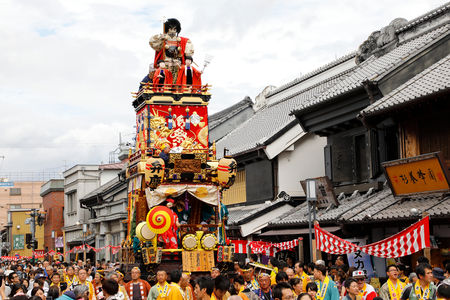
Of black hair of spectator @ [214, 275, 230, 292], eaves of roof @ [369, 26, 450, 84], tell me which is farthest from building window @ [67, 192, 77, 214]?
black hair of spectator @ [214, 275, 230, 292]

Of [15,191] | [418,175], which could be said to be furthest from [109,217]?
[15,191]

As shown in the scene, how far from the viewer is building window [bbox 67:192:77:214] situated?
61.0 m

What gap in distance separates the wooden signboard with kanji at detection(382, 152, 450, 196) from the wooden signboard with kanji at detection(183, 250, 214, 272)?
5.69m

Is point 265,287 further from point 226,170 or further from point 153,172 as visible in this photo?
point 226,170

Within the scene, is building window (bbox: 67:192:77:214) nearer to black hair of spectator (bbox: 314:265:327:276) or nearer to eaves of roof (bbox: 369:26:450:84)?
eaves of roof (bbox: 369:26:450:84)

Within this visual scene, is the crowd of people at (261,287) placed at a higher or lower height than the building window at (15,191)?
lower

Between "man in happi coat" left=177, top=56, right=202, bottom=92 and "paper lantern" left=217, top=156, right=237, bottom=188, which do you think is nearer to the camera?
"paper lantern" left=217, top=156, right=237, bottom=188

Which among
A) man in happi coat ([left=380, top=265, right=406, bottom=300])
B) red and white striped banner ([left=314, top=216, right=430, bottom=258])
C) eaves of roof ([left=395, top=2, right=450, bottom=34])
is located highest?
eaves of roof ([left=395, top=2, right=450, bottom=34])

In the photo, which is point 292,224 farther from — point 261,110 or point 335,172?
point 261,110

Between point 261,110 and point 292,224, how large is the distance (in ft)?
52.7

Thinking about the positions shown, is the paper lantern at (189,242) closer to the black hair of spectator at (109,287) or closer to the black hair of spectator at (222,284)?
the black hair of spectator at (222,284)

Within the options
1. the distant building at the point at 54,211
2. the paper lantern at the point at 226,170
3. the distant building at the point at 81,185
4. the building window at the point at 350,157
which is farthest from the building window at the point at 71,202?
the paper lantern at the point at 226,170

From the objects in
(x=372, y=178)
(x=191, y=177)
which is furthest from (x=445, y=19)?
(x=191, y=177)

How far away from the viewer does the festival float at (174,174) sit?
2130cm
